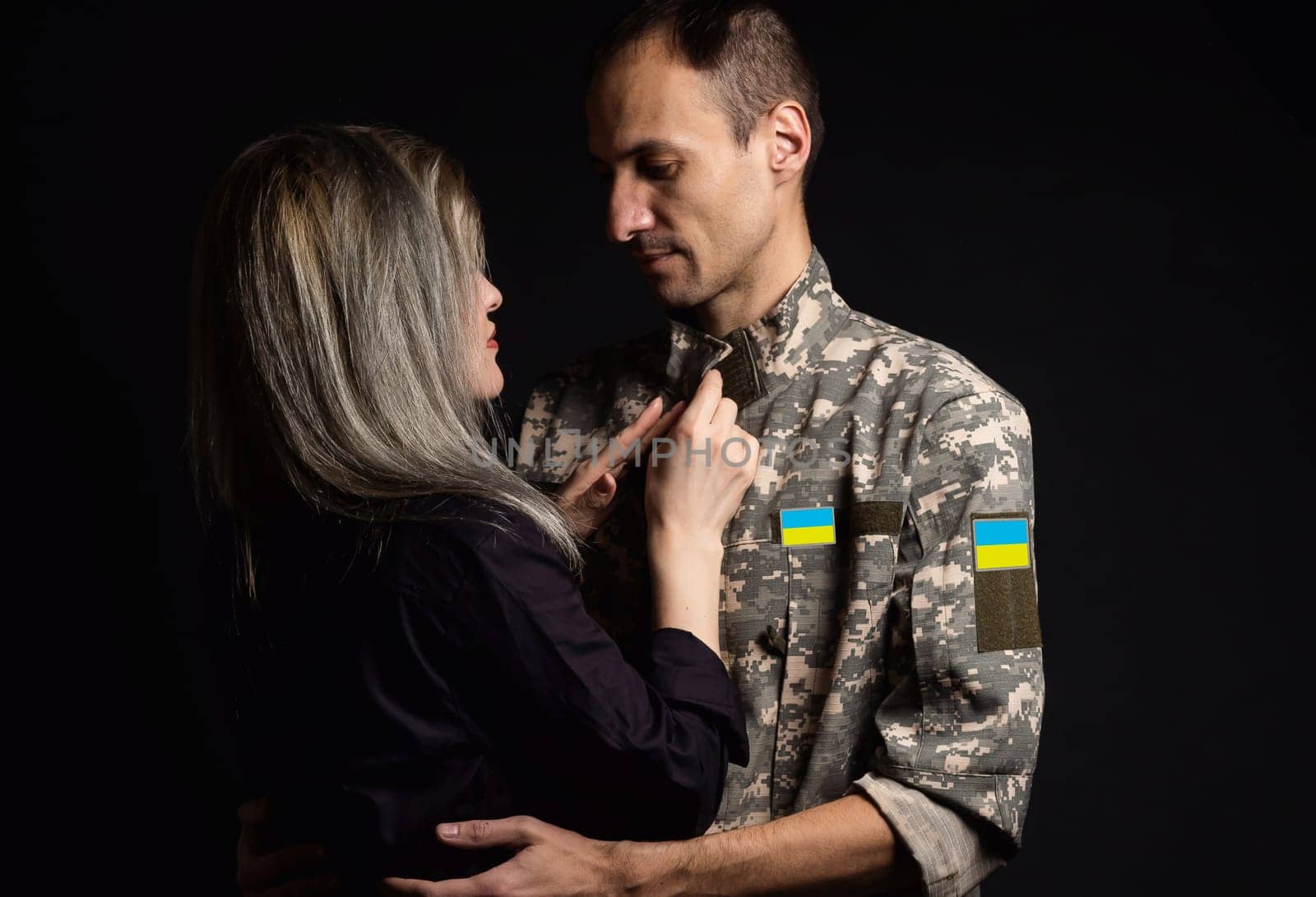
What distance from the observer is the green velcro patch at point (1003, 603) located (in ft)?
5.06

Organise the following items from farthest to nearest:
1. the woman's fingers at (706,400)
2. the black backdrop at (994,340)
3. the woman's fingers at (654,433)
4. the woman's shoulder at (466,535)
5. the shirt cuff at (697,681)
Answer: the black backdrop at (994,340) → the woman's fingers at (654,433) → the woman's fingers at (706,400) → the shirt cuff at (697,681) → the woman's shoulder at (466,535)

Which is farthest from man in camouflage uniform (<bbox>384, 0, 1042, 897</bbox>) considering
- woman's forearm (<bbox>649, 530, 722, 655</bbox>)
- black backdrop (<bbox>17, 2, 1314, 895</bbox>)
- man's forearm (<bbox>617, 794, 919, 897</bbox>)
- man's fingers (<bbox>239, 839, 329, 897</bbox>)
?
black backdrop (<bbox>17, 2, 1314, 895</bbox>)

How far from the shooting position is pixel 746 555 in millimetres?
1695

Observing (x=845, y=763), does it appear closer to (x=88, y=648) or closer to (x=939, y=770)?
(x=939, y=770)

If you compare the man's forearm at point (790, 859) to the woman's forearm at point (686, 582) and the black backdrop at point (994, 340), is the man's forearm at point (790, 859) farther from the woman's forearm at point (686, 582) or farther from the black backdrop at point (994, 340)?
the black backdrop at point (994, 340)

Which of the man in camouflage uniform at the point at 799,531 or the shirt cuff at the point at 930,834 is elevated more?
the man in camouflage uniform at the point at 799,531

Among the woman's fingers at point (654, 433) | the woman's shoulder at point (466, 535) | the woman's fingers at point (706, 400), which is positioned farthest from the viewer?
the woman's fingers at point (654, 433)

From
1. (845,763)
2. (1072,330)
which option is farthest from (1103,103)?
(845,763)

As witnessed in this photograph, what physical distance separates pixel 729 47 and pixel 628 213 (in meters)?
0.27

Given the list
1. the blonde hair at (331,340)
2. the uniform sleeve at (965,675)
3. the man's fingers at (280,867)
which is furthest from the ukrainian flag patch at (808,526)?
the man's fingers at (280,867)

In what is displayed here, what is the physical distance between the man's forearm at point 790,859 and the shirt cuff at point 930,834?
0.02 m

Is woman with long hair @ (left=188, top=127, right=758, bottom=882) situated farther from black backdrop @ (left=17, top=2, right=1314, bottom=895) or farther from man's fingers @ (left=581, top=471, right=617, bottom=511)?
black backdrop @ (left=17, top=2, right=1314, bottom=895)

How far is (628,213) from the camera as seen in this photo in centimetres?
172

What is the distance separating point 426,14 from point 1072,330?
1.51m
